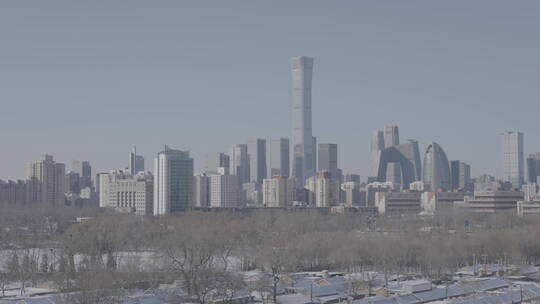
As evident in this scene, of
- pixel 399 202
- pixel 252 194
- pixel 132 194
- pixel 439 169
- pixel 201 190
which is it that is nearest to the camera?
pixel 132 194

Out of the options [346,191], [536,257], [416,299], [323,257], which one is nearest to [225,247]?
[323,257]

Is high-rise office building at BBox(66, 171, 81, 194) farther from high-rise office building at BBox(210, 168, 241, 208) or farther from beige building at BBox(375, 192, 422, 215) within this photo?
beige building at BBox(375, 192, 422, 215)

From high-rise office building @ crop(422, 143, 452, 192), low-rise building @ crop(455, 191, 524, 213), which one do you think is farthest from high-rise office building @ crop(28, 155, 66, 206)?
high-rise office building @ crop(422, 143, 452, 192)

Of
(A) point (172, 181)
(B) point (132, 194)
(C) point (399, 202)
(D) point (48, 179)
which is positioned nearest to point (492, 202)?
(C) point (399, 202)

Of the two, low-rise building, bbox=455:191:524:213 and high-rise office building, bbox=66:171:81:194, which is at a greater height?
high-rise office building, bbox=66:171:81:194

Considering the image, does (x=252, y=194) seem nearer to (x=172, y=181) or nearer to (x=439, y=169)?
(x=439, y=169)
